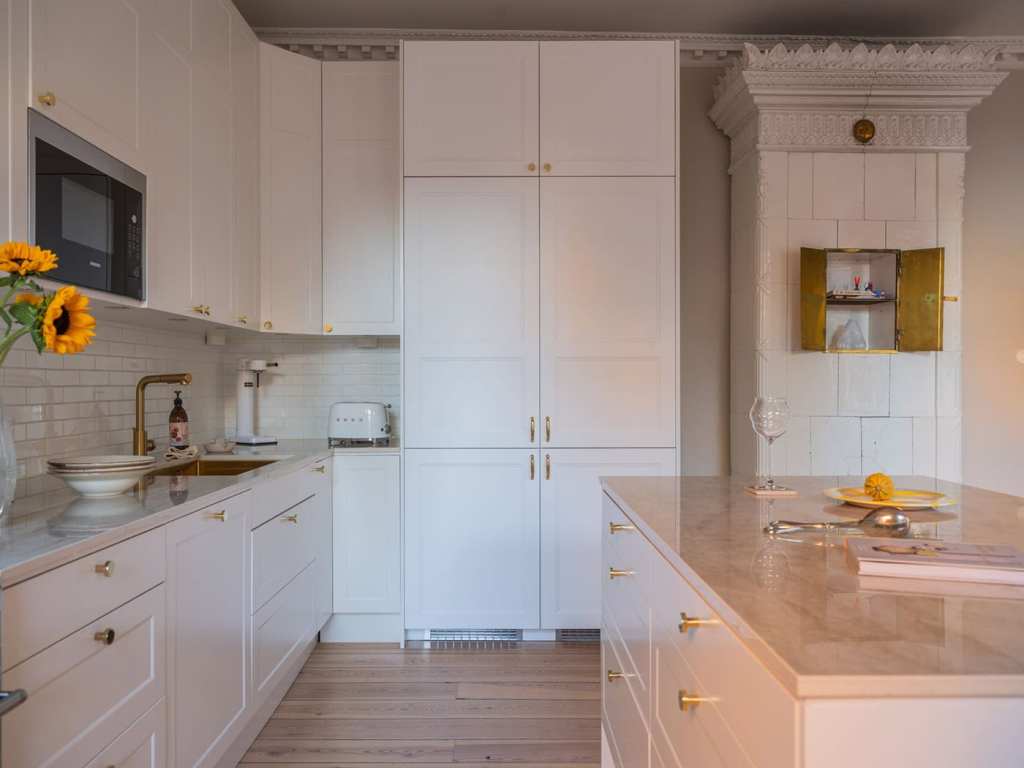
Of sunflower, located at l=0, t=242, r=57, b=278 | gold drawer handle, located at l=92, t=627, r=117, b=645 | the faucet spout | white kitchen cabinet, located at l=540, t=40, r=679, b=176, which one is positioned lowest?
gold drawer handle, located at l=92, t=627, r=117, b=645

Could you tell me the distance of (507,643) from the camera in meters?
Result: 2.95

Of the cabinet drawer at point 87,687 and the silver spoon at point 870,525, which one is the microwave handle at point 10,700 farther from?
the silver spoon at point 870,525

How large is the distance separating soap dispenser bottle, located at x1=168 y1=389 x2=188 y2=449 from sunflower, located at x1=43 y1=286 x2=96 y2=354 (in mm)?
1575

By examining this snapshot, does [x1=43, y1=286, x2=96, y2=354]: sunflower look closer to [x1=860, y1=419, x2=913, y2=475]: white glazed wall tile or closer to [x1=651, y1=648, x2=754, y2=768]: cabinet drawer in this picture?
[x1=651, y1=648, x2=754, y2=768]: cabinet drawer

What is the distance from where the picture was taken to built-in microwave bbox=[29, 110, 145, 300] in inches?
57.0

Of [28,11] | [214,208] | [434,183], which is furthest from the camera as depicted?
[434,183]

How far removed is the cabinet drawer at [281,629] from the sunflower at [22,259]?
4.38 ft

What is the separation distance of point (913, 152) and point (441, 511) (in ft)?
9.50

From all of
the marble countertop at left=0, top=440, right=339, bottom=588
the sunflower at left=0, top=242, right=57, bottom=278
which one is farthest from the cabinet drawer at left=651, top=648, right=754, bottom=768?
the sunflower at left=0, top=242, right=57, bottom=278

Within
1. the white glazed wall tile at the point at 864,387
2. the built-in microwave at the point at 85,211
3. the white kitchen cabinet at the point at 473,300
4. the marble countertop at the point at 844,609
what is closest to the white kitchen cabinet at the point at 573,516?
the white kitchen cabinet at the point at 473,300

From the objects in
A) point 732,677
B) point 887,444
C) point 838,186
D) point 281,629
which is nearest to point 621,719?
point 732,677

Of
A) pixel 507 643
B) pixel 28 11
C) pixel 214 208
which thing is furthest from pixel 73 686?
pixel 507 643

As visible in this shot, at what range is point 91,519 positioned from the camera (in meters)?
1.36

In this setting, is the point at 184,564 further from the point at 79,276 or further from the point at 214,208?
the point at 214,208
